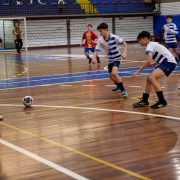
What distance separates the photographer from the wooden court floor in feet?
14.3

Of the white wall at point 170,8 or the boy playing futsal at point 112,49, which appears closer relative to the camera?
the boy playing futsal at point 112,49

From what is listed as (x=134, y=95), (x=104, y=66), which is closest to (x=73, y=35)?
(x=104, y=66)

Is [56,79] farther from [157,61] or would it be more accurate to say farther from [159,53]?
[159,53]

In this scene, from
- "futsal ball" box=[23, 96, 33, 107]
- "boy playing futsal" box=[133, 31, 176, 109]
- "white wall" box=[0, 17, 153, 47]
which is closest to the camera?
"boy playing futsal" box=[133, 31, 176, 109]

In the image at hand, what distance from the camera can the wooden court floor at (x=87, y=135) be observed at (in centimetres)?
436

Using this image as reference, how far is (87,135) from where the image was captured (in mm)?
5863

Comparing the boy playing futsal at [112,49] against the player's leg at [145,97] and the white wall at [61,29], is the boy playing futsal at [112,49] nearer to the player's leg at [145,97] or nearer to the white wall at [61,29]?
the player's leg at [145,97]

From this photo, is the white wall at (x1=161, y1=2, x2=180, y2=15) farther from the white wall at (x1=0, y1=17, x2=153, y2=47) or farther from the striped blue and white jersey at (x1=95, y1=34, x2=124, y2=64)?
the striped blue and white jersey at (x1=95, y1=34, x2=124, y2=64)

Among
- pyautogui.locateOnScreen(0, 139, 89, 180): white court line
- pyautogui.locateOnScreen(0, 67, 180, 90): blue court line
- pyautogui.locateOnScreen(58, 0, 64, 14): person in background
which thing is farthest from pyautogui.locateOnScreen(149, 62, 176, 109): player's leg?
pyautogui.locateOnScreen(58, 0, 64, 14): person in background

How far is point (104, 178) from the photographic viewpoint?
161 inches

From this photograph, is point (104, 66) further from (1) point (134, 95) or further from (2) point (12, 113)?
(2) point (12, 113)

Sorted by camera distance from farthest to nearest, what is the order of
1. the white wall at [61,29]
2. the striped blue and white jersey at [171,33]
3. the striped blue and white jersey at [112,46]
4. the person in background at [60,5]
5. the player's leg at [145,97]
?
1. the white wall at [61,29]
2. the person in background at [60,5]
3. the striped blue and white jersey at [171,33]
4. the striped blue and white jersey at [112,46]
5. the player's leg at [145,97]

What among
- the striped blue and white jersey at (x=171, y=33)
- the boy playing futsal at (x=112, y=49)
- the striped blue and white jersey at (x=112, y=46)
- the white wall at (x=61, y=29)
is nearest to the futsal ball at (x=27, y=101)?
the boy playing futsal at (x=112, y=49)

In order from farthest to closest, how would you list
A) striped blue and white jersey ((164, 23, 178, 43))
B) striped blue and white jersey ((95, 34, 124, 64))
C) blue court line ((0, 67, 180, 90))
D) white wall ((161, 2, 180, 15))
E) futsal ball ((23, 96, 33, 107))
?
white wall ((161, 2, 180, 15)) → striped blue and white jersey ((164, 23, 178, 43)) → blue court line ((0, 67, 180, 90)) → striped blue and white jersey ((95, 34, 124, 64)) → futsal ball ((23, 96, 33, 107))
